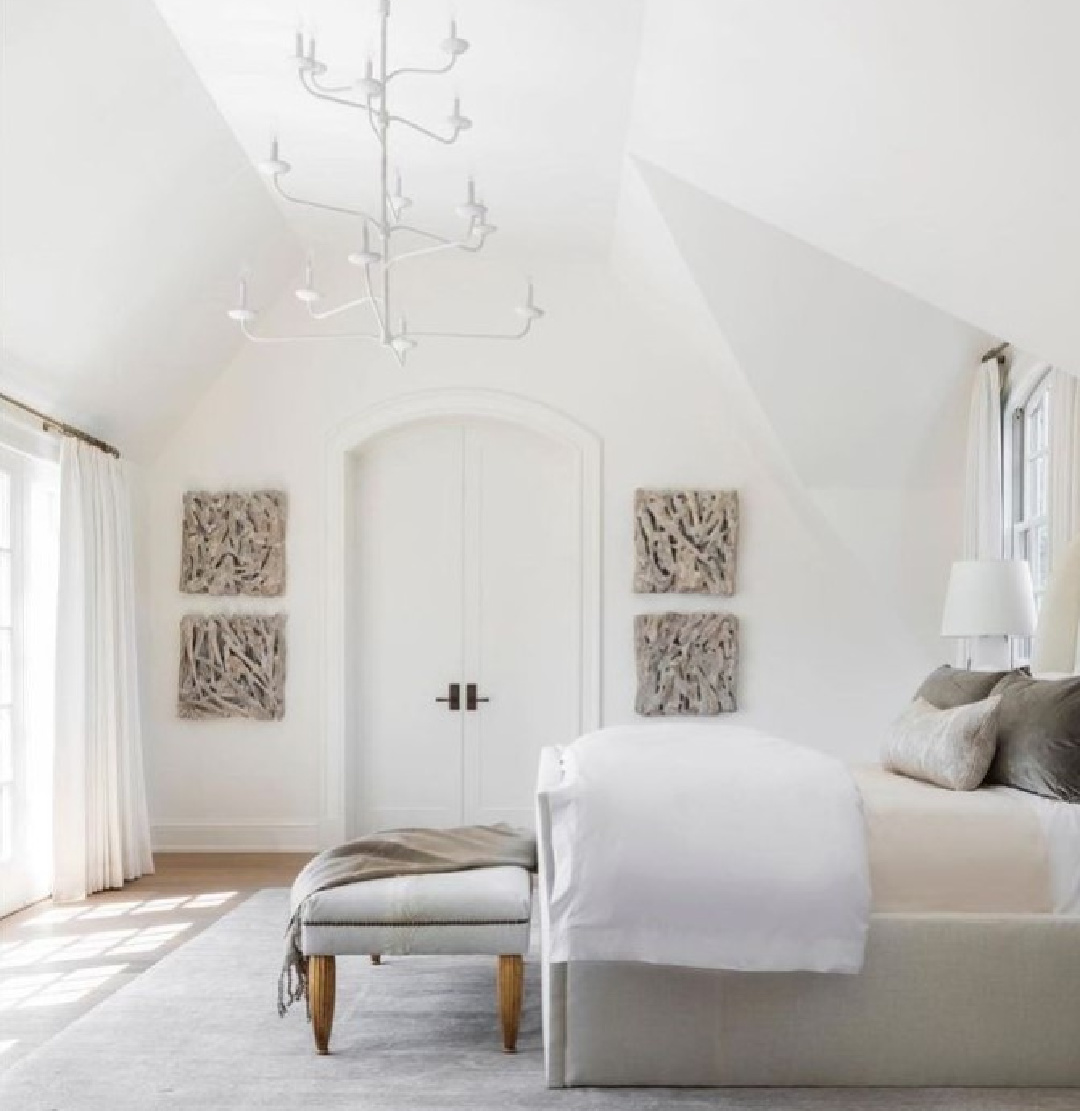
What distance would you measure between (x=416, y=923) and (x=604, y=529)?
360 centimetres

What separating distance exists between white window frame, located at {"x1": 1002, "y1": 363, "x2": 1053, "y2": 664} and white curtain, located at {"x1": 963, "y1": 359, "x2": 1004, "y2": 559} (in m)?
0.07

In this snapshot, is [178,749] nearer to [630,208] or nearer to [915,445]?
[630,208]

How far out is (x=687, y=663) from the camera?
6.72 meters

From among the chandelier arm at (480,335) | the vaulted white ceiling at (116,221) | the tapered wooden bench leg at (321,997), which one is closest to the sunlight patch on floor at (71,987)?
the tapered wooden bench leg at (321,997)

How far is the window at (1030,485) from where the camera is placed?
217 inches

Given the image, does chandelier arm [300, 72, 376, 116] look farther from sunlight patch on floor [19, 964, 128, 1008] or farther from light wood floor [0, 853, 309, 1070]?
sunlight patch on floor [19, 964, 128, 1008]

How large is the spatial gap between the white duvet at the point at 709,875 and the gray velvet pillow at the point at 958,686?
3.39 feet

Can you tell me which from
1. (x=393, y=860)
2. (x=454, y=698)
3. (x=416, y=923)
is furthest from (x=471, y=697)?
(x=416, y=923)

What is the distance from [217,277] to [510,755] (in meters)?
2.82

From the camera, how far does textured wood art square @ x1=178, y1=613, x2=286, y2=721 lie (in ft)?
22.2

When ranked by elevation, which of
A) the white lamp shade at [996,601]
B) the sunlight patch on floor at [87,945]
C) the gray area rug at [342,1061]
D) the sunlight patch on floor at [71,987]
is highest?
the white lamp shade at [996,601]

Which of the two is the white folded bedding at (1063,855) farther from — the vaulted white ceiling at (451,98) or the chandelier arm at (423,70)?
the vaulted white ceiling at (451,98)

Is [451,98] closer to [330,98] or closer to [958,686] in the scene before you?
[330,98]

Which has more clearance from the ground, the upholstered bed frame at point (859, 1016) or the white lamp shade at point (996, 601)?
the white lamp shade at point (996, 601)
